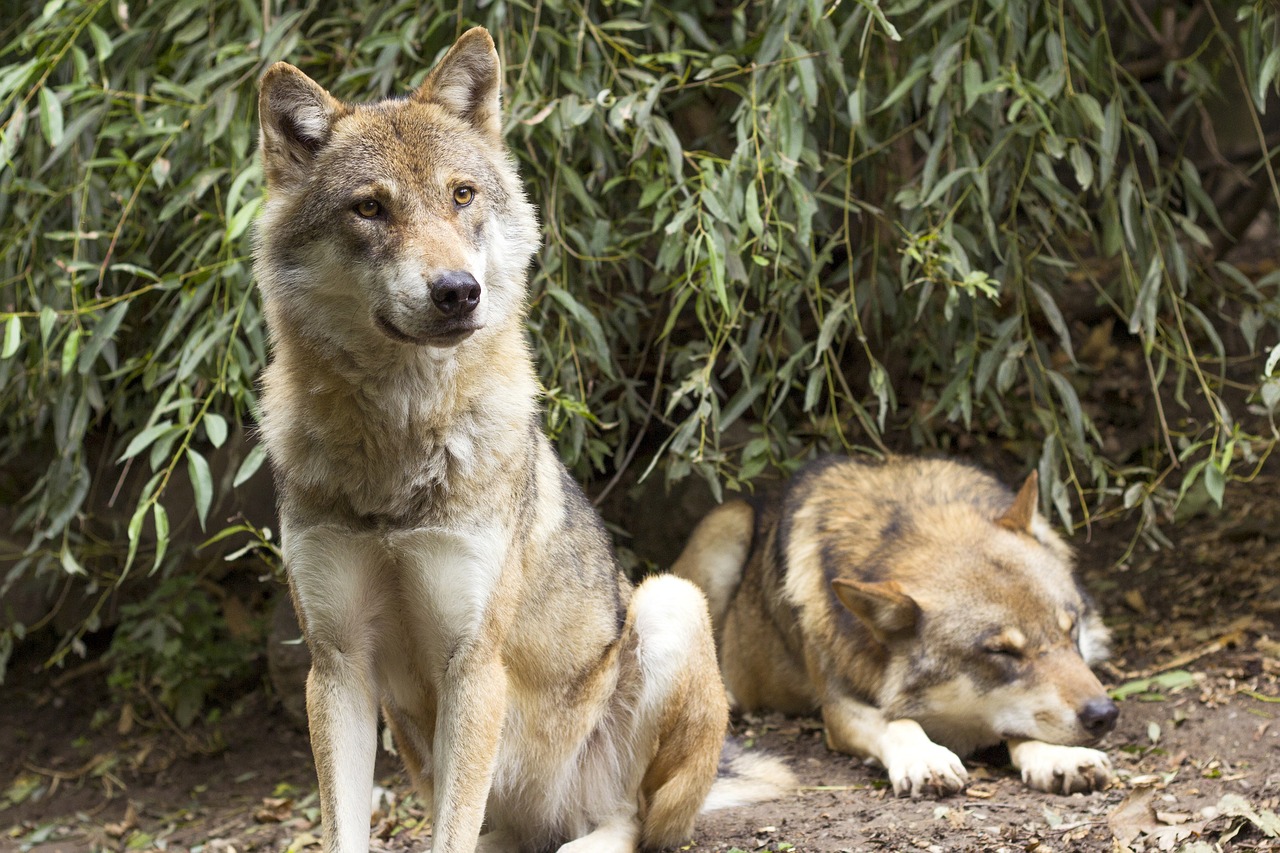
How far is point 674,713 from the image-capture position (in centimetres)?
377

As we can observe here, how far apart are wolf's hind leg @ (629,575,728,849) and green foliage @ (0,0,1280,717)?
0.87m

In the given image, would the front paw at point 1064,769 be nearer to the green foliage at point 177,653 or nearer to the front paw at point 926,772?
the front paw at point 926,772

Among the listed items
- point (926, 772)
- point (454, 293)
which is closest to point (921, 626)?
point (926, 772)

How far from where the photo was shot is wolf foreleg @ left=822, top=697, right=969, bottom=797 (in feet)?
13.7

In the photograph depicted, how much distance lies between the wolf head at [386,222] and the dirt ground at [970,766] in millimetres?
1984

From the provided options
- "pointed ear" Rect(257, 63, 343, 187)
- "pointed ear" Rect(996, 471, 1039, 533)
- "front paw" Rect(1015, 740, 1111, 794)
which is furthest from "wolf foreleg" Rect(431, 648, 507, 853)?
"pointed ear" Rect(996, 471, 1039, 533)

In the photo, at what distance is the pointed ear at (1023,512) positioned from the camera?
16.1 feet

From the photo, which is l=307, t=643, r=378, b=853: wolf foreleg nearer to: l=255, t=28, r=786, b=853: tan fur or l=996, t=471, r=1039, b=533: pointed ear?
l=255, t=28, r=786, b=853: tan fur

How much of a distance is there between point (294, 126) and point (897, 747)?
2967 mm

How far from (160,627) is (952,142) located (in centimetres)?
435

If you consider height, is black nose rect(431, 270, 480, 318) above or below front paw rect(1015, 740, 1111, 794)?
above

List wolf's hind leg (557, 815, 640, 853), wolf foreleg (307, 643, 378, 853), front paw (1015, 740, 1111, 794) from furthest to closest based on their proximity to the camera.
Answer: front paw (1015, 740, 1111, 794) < wolf's hind leg (557, 815, 640, 853) < wolf foreleg (307, 643, 378, 853)

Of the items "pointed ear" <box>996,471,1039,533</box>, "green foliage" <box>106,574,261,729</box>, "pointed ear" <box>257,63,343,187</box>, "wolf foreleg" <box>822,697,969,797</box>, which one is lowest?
"green foliage" <box>106,574,261,729</box>

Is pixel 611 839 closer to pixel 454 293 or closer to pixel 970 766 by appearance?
pixel 970 766
